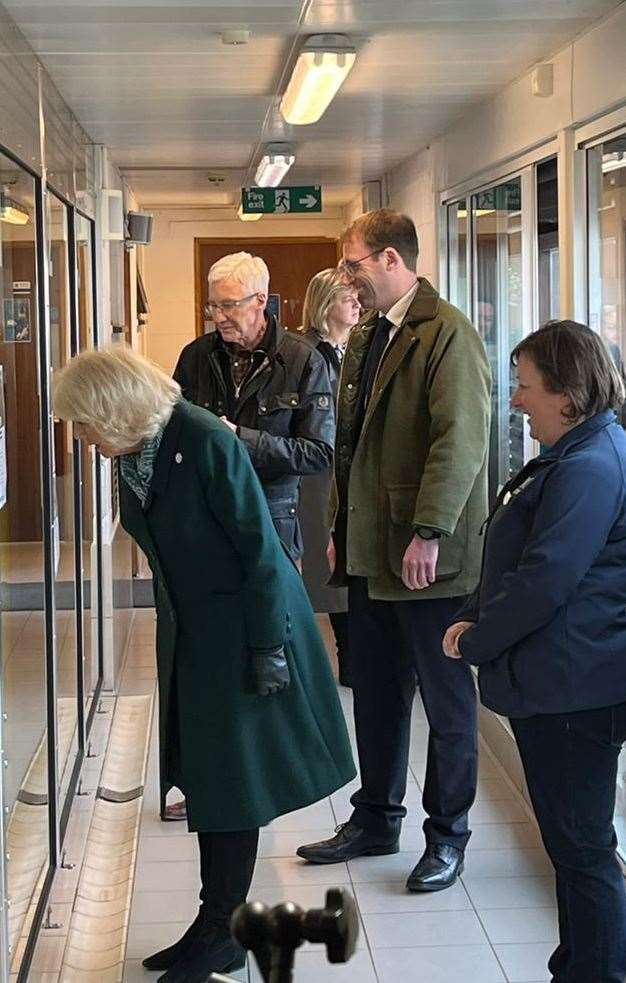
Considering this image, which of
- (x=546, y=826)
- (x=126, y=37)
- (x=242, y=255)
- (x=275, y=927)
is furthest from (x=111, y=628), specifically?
(x=275, y=927)

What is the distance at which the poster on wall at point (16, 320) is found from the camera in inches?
116

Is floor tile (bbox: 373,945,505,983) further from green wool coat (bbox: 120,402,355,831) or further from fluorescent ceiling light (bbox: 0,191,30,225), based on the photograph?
Result: fluorescent ceiling light (bbox: 0,191,30,225)

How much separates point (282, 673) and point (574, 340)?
3.03 feet

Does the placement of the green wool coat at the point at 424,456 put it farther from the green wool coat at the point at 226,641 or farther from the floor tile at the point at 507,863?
the floor tile at the point at 507,863

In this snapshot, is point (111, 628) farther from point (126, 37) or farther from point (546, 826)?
point (546, 826)

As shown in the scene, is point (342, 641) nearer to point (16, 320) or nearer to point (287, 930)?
point (16, 320)

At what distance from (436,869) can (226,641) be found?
110 centimetres

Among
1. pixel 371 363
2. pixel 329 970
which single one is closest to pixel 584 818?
pixel 329 970

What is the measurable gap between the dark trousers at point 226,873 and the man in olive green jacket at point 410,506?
0.70 meters

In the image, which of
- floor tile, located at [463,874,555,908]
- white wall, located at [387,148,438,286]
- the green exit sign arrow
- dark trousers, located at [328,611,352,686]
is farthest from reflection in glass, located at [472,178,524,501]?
the green exit sign arrow

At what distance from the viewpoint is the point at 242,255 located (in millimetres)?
4113

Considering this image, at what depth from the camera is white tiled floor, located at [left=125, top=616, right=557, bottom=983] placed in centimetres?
315

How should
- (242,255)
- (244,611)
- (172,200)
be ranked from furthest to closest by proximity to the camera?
(172,200)
(242,255)
(244,611)

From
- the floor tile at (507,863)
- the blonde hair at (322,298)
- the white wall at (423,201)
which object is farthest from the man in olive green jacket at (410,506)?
the white wall at (423,201)
